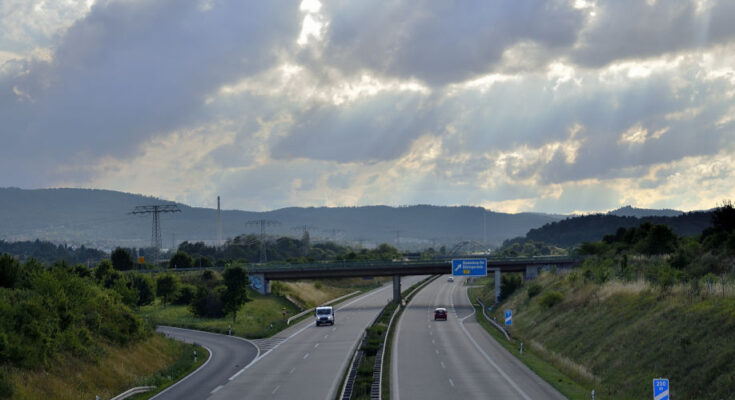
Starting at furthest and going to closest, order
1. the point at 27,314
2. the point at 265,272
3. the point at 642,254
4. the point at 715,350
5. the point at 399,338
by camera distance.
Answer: the point at 265,272, the point at 642,254, the point at 399,338, the point at 27,314, the point at 715,350

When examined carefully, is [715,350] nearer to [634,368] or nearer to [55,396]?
[634,368]

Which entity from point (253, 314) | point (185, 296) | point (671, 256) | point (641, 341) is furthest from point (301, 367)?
point (185, 296)

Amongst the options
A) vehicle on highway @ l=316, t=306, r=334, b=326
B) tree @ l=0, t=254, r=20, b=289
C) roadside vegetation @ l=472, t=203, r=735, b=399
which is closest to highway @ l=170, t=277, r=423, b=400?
vehicle on highway @ l=316, t=306, r=334, b=326

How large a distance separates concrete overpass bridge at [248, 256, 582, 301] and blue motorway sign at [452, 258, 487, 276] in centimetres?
969

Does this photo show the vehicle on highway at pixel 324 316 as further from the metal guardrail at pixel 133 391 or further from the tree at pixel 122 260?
Answer: the tree at pixel 122 260

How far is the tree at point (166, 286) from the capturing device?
9994 centimetres

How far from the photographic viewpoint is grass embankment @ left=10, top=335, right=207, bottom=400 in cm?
3362

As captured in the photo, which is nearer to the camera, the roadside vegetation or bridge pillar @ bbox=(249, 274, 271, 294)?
the roadside vegetation

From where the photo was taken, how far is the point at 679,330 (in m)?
38.3

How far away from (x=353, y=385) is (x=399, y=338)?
88.4 feet

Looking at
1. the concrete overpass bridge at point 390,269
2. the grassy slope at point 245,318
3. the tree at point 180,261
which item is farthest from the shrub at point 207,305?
the tree at point 180,261

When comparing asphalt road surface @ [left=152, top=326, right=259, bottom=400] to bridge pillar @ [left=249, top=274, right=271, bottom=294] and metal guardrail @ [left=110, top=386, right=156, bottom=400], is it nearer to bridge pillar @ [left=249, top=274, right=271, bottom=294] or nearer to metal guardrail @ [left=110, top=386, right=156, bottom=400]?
metal guardrail @ [left=110, top=386, right=156, bottom=400]

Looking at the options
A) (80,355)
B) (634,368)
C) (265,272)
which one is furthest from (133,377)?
(265,272)

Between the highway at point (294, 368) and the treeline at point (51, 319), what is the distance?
742cm
